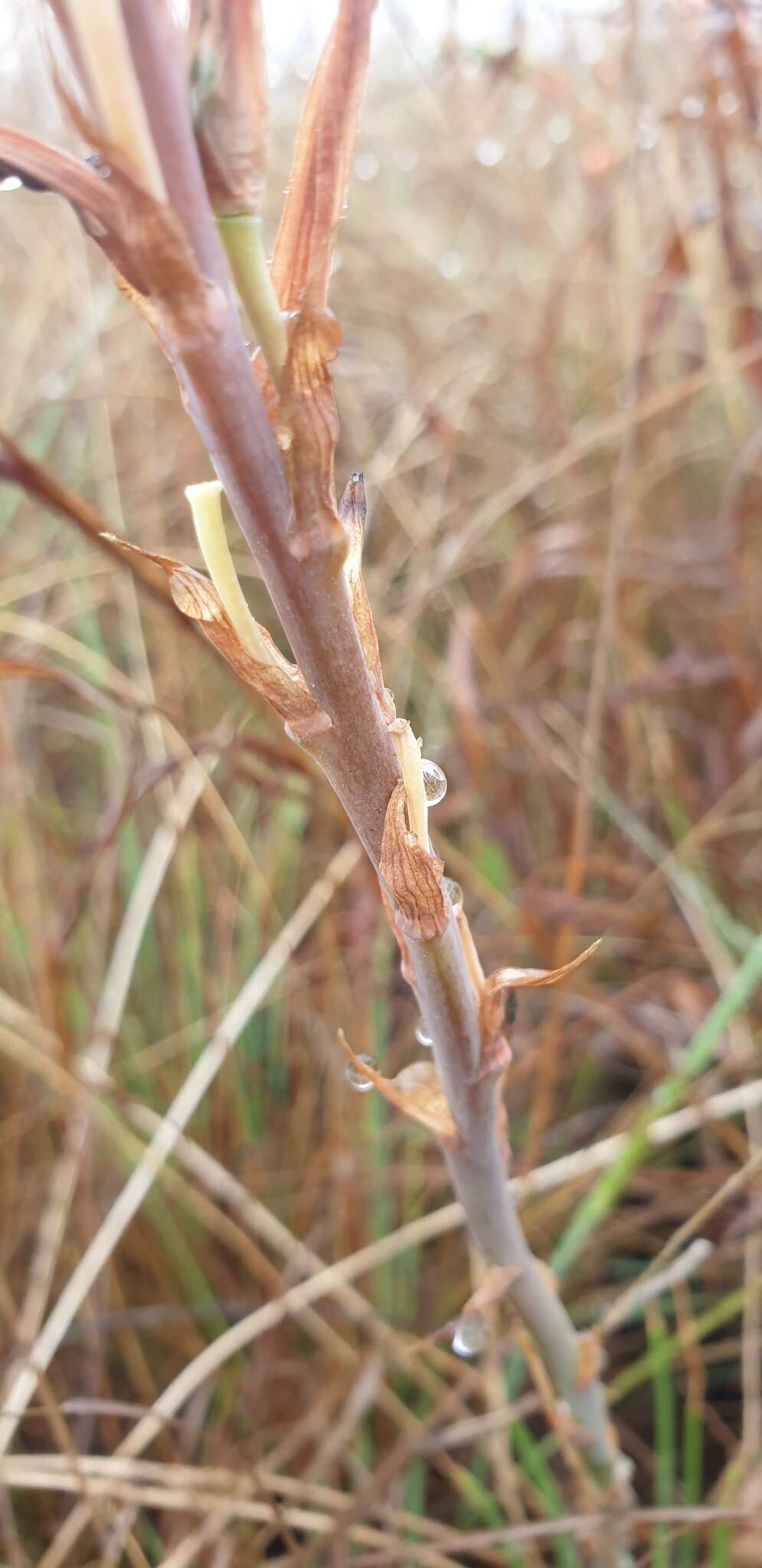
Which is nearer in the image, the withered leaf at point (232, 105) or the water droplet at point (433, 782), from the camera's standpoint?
the withered leaf at point (232, 105)

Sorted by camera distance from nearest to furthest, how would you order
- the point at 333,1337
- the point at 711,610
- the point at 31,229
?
the point at 333,1337 < the point at 711,610 < the point at 31,229

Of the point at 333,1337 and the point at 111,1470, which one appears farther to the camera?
the point at 333,1337

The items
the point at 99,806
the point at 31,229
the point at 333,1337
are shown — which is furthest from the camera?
the point at 31,229

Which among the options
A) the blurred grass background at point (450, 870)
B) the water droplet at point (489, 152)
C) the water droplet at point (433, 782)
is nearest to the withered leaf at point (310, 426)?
the water droplet at point (433, 782)

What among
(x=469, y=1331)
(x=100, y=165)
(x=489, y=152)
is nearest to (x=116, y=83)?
(x=100, y=165)

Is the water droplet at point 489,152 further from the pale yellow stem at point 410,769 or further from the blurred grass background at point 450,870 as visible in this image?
the pale yellow stem at point 410,769

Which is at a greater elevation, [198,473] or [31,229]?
[31,229]

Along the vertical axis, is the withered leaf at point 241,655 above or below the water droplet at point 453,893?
above

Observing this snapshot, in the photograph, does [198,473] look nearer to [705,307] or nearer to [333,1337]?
[705,307]

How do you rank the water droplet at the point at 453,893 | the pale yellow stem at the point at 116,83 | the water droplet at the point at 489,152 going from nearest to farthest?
the pale yellow stem at the point at 116,83
the water droplet at the point at 453,893
the water droplet at the point at 489,152

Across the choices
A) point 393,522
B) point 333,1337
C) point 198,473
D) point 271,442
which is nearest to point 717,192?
point 393,522
